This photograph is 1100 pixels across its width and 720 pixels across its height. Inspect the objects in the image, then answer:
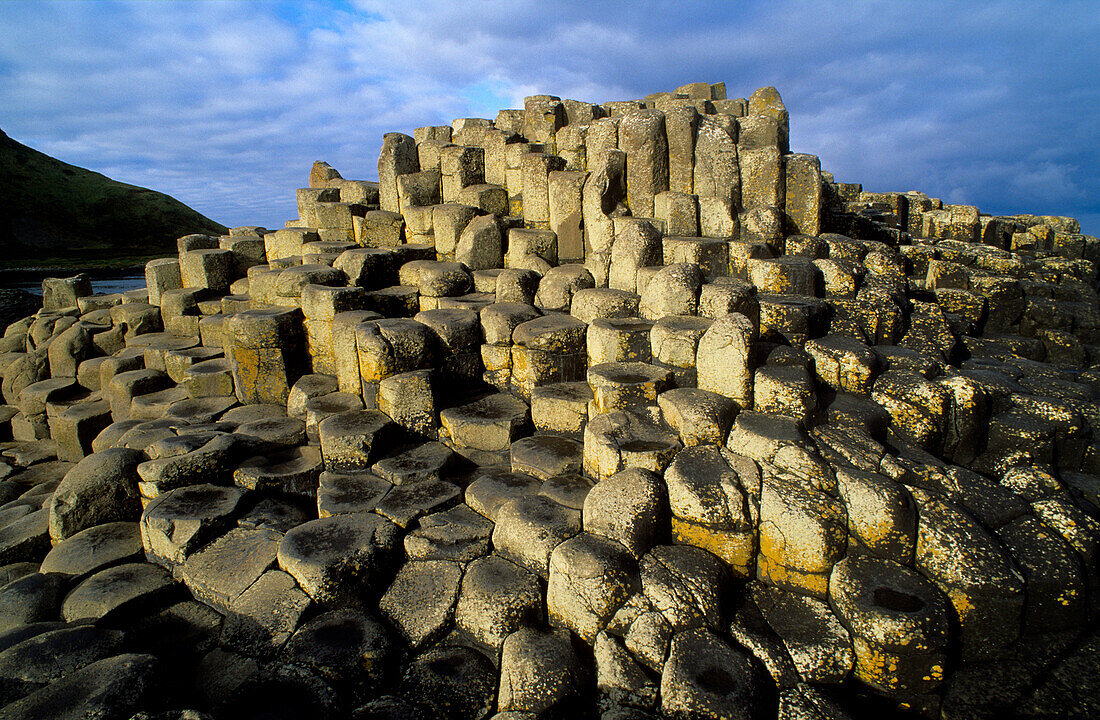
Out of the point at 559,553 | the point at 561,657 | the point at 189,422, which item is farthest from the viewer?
the point at 189,422

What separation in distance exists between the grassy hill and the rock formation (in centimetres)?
3287

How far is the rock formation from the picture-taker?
351 cm

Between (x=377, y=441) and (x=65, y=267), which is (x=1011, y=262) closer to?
(x=377, y=441)

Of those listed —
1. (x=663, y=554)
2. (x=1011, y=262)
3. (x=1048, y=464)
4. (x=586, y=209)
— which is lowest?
(x=663, y=554)

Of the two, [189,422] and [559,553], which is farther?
[189,422]

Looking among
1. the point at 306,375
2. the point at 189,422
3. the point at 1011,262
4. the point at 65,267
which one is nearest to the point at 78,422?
the point at 189,422

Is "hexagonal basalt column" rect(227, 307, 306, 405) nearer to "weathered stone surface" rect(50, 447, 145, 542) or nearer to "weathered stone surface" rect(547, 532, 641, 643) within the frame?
"weathered stone surface" rect(50, 447, 145, 542)

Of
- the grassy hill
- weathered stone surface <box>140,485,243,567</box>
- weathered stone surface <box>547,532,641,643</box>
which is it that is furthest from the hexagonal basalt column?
the grassy hill

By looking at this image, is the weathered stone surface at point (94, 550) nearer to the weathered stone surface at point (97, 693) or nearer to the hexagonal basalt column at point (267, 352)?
the weathered stone surface at point (97, 693)

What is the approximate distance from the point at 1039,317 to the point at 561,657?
7.58 meters

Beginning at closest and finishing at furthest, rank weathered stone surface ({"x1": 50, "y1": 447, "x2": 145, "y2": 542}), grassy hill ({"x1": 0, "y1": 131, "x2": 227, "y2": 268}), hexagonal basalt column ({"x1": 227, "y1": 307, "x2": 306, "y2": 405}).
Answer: weathered stone surface ({"x1": 50, "y1": 447, "x2": 145, "y2": 542}), hexagonal basalt column ({"x1": 227, "y1": 307, "x2": 306, "y2": 405}), grassy hill ({"x1": 0, "y1": 131, "x2": 227, "y2": 268})

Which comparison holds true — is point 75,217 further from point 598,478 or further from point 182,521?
point 598,478

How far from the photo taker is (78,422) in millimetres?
7938

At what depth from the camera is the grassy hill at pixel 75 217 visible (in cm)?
3356
